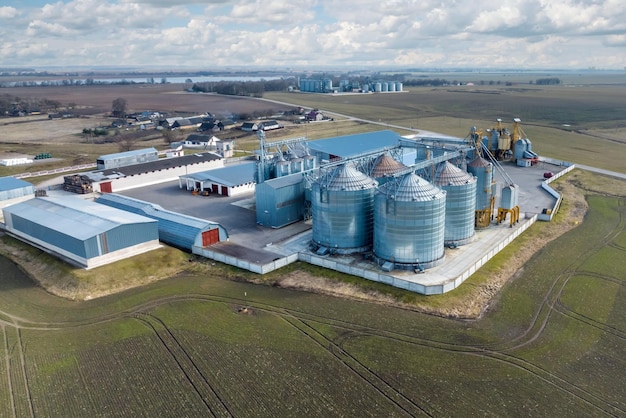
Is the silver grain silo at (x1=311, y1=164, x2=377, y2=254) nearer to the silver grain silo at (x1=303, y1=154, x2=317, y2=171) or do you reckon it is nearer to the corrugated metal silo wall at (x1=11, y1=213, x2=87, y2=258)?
the silver grain silo at (x1=303, y1=154, x2=317, y2=171)

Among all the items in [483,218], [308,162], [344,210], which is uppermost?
[308,162]

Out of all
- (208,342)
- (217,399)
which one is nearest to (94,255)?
(208,342)

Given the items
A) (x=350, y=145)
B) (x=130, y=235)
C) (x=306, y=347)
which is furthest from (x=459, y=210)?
(x=350, y=145)

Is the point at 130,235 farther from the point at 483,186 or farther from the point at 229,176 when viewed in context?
the point at 483,186

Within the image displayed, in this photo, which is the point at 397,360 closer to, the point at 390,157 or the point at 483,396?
the point at 483,396

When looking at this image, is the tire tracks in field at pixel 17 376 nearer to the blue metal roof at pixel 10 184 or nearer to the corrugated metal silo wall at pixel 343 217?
the corrugated metal silo wall at pixel 343 217

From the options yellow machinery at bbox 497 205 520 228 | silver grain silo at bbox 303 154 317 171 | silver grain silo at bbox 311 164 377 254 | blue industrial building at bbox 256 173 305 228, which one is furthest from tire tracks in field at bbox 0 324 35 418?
yellow machinery at bbox 497 205 520 228
